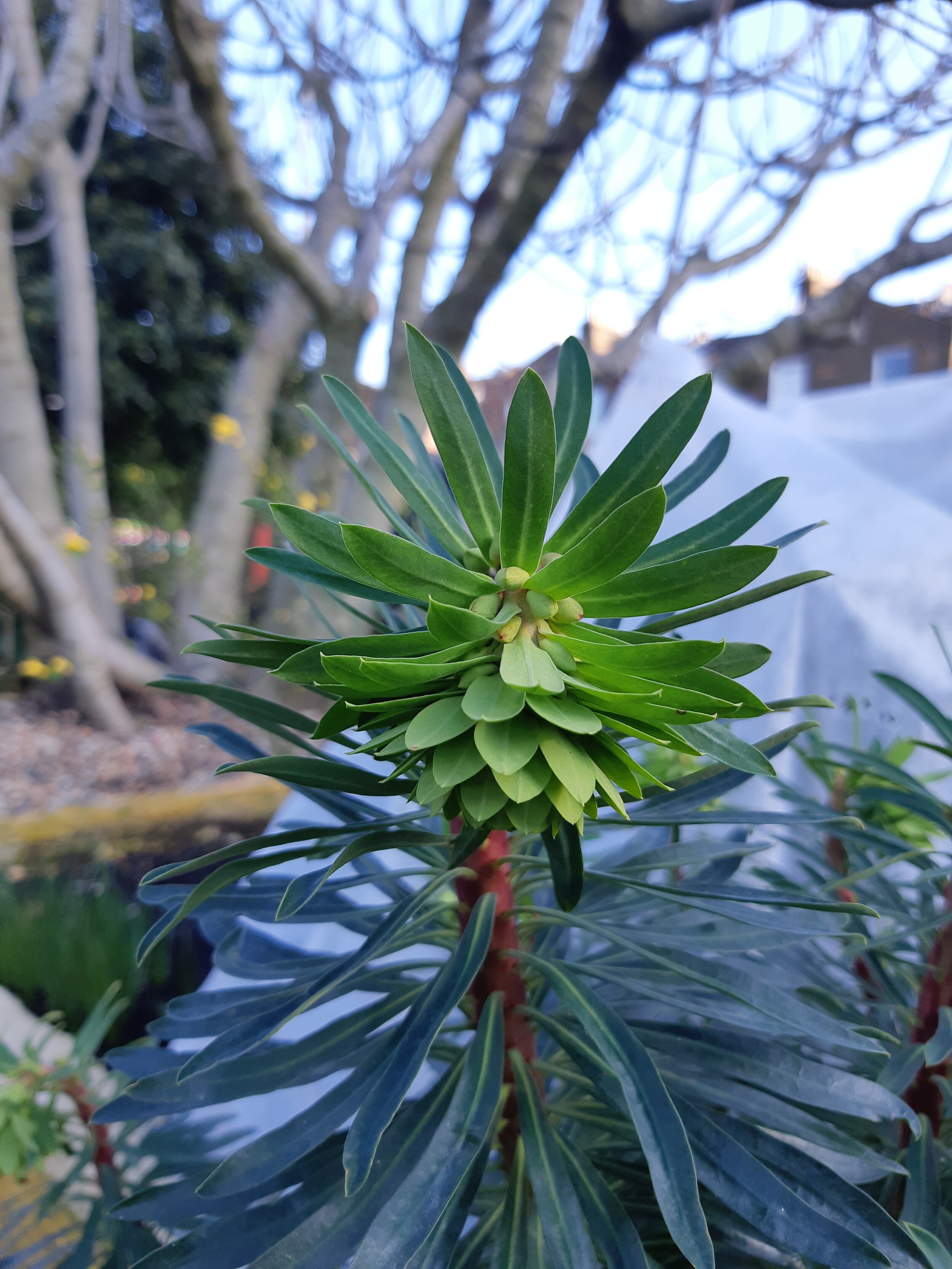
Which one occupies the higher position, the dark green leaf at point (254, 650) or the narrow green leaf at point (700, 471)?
the narrow green leaf at point (700, 471)

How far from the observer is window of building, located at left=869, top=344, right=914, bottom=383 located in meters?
6.50

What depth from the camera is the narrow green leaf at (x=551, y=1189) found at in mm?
296

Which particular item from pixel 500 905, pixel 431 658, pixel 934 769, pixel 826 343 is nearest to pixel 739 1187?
pixel 500 905

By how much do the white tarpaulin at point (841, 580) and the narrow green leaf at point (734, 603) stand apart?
46 cm

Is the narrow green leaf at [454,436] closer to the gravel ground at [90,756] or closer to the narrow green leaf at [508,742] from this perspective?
the narrow green leaf at [508,742]

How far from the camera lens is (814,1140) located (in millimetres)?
310

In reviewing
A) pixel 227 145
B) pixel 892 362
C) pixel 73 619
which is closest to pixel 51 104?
pixel 227 145

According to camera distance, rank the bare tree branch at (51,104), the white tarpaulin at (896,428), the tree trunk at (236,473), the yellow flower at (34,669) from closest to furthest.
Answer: the white tarpaulin at (896,428) < the bare tree branch at (51,104) < the yellow flower at (34,669) < the tree trunk at (236,473)

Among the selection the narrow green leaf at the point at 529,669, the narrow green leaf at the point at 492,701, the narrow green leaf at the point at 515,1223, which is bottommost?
the narrow green leaf at the point at 515,1223

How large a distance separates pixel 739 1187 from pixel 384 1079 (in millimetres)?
162

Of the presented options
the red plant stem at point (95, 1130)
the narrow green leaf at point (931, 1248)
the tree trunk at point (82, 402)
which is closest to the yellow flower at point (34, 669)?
the tree trunk at point (82, 402)

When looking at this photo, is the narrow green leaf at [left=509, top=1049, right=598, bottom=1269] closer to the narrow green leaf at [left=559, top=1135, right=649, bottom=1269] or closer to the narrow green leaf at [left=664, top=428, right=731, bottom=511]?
the narrow green leaf at [left=559, top=1135, right=649, bottom=1269]

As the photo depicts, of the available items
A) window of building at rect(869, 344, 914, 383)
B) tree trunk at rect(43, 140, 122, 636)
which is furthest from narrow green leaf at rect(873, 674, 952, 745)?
window of building at rect(869, 344, 914, 383)

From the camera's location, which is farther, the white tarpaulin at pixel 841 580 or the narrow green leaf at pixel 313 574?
the white tarpaulin at pixel 841 580
